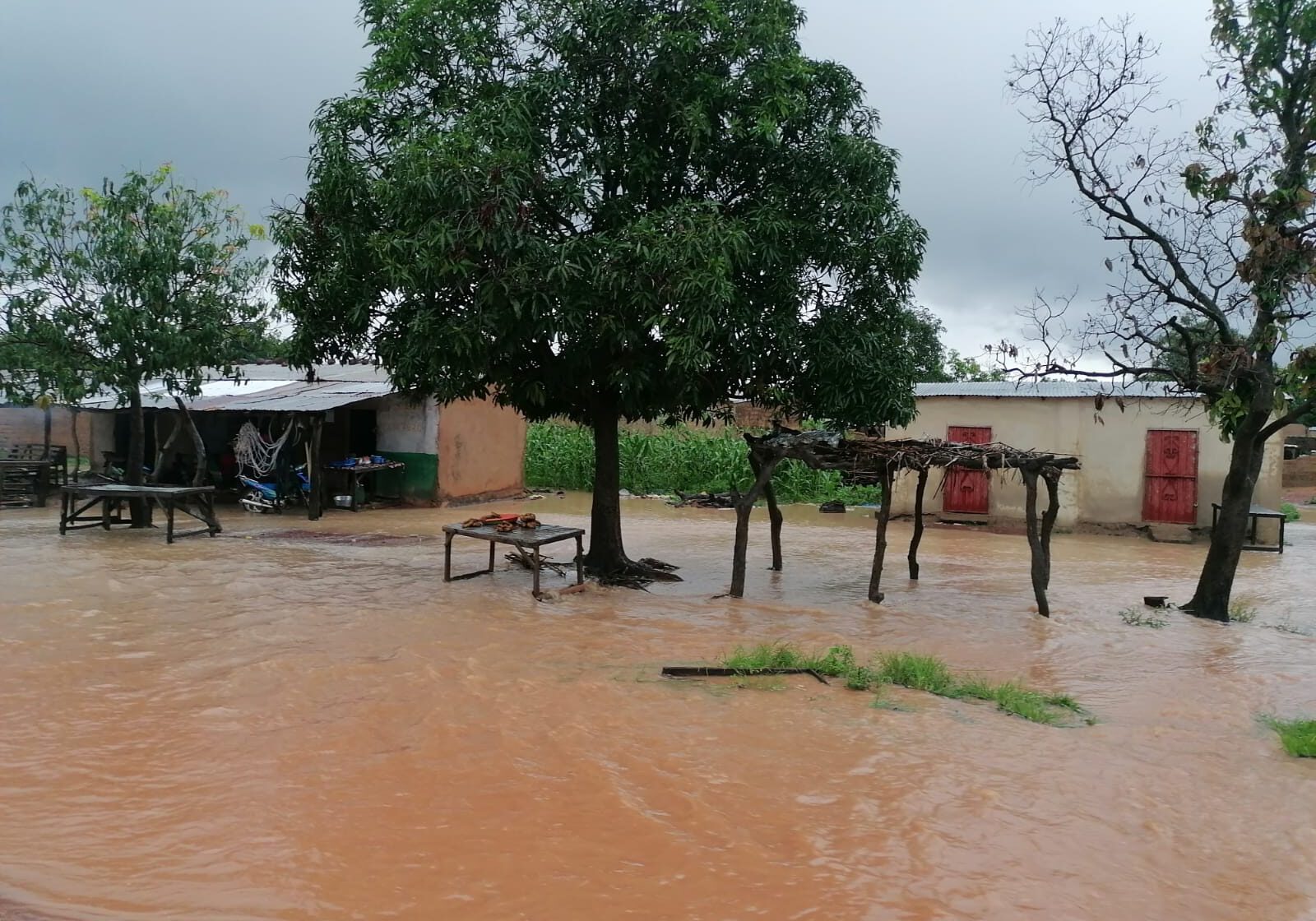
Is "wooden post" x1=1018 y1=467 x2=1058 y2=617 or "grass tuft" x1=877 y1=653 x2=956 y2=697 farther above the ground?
"wooden post" x1=1018 y1=467 x2=1058 y2=617

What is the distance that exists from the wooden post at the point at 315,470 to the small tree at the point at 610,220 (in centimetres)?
652

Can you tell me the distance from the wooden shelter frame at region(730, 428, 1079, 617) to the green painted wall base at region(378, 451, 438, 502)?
10.3 m

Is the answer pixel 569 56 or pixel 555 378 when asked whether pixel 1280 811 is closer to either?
pixel 555 378

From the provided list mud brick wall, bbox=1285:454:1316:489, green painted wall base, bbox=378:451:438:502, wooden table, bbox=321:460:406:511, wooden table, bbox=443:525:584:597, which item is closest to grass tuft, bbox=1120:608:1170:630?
wooden table, bbox=443:525:584:597

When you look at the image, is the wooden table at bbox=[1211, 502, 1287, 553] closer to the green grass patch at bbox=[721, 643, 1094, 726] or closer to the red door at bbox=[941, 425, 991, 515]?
the red door at bbox=[941, 425, 991, 515]

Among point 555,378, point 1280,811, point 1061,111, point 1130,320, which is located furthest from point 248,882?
point 1061,111

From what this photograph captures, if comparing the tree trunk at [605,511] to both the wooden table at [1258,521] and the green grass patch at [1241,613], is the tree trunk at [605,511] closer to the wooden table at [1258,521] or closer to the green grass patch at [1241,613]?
the green grass patch at [1241,613]

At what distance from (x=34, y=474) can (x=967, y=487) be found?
18.8 m

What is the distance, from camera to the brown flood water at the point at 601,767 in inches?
168

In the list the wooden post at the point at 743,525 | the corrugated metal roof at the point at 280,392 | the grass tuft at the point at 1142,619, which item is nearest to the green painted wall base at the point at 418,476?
the corrugated metal roof at the point at 280,392

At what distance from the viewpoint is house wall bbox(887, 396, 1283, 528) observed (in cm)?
1858

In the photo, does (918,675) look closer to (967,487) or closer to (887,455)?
(887,455)

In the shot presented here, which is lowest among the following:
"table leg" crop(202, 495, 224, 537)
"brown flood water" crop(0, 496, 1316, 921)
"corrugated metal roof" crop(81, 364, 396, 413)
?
"brown flood water" crop(0, 496, 1316, 921)

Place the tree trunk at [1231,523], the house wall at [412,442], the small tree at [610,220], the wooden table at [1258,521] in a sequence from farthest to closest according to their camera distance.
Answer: the house wall at [412,442] < the wooden table at [1258,521] < the tree trunk at [1231,523] < the small tree at [610,220]
